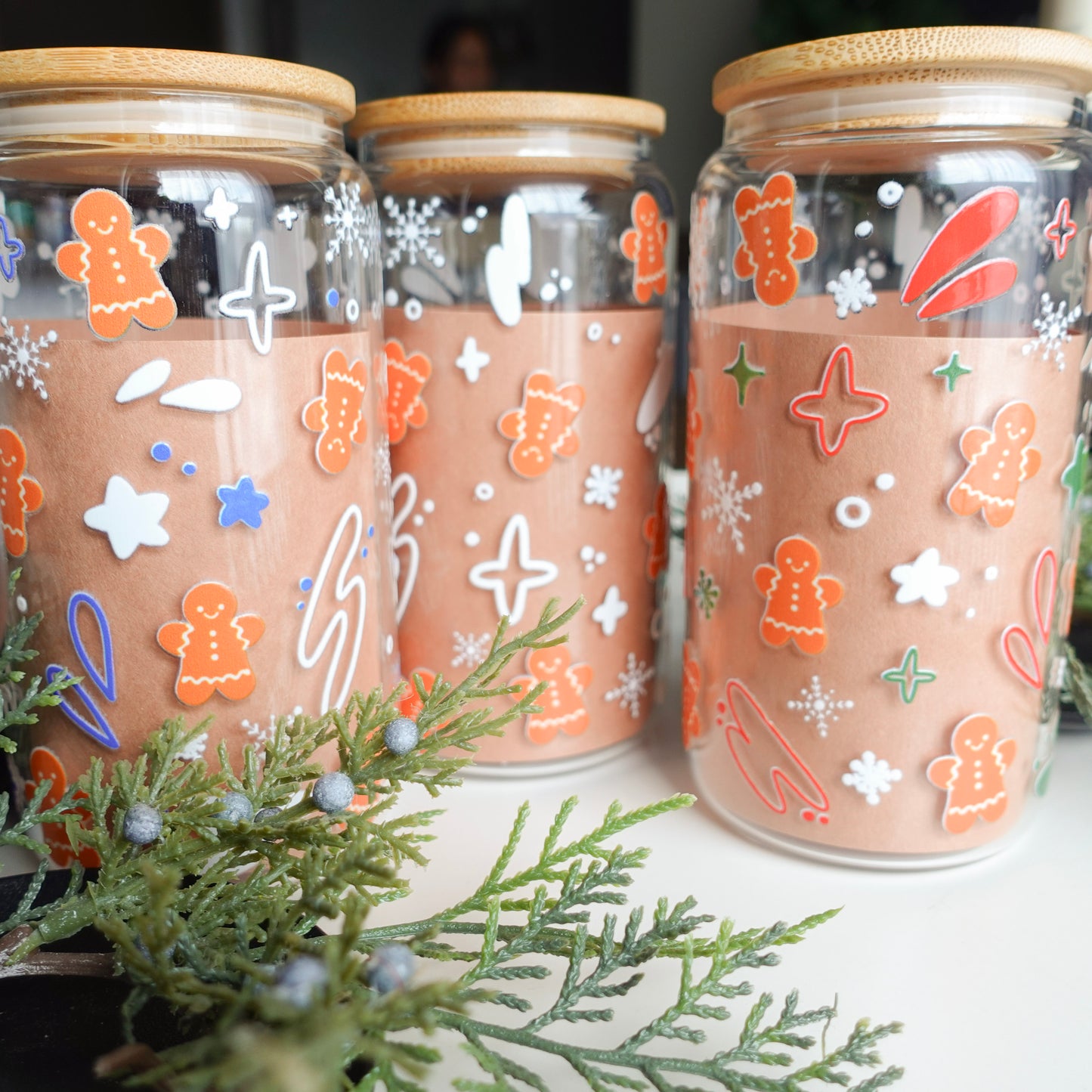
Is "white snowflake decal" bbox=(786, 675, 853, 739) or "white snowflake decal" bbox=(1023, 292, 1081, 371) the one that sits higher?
"white snowflake decal" bbox=(1023, 292, 1081, 371)

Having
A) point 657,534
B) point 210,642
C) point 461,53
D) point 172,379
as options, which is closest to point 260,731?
point 210,642

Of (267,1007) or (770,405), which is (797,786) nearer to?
(770,405)

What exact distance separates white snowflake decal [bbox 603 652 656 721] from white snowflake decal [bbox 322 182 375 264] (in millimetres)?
268

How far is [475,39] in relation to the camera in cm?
347

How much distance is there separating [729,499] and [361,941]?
0.84 feet

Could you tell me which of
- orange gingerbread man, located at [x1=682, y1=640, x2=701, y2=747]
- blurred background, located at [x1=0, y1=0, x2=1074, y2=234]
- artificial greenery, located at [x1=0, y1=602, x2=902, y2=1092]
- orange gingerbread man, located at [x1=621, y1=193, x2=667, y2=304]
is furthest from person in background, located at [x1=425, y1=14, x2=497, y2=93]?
artificial greenery, located at [x1=0, y1=602, x2=902, y2=1092]

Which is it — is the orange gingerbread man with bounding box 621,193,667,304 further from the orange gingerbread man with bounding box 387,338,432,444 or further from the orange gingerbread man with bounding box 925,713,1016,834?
the orange gingerbread man with bounding box 925,713,1016,834

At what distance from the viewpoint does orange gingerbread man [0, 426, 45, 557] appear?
0.40 metres

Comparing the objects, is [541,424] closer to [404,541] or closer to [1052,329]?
[404,541]

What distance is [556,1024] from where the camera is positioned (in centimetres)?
36

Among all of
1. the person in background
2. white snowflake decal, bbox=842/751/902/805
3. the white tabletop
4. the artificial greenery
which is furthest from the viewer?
the person in background

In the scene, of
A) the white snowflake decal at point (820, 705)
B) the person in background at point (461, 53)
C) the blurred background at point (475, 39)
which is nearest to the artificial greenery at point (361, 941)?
the white snowflake decal at point (820, 705)

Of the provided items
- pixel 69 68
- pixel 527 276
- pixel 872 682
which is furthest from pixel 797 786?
pixel 69 68

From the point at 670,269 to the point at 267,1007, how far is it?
44cm
